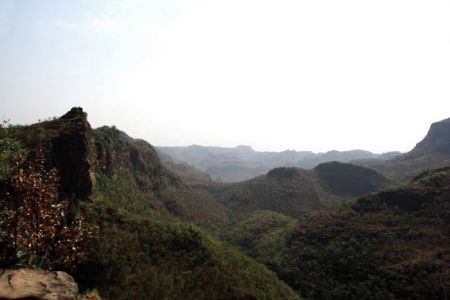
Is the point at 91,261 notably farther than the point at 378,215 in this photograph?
No

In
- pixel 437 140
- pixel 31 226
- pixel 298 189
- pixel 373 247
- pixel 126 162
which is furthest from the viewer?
pixel 437 140

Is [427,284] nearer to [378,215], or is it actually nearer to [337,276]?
[337,276]

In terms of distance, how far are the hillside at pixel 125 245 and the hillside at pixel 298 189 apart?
4481 centimetres

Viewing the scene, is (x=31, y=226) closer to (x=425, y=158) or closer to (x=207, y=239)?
(x=207, y=239)

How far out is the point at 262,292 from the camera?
112 feet

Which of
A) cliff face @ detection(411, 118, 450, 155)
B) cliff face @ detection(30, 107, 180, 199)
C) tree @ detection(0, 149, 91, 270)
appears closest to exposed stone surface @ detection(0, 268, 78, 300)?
tree @ detection(0, 149, 91, 270)

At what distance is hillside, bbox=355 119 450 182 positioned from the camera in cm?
11422

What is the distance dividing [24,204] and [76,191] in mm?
23591

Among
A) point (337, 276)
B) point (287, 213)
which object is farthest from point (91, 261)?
point (287, 213)

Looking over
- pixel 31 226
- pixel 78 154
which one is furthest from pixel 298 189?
pixel 31 226

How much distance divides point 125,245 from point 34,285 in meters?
20.9

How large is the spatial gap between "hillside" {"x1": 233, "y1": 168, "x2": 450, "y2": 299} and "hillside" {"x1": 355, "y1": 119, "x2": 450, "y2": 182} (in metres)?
51.3

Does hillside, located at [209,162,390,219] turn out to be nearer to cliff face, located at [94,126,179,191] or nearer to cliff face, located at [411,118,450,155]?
cliff face, located at [94,126,179,191]

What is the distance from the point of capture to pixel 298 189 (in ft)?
331
